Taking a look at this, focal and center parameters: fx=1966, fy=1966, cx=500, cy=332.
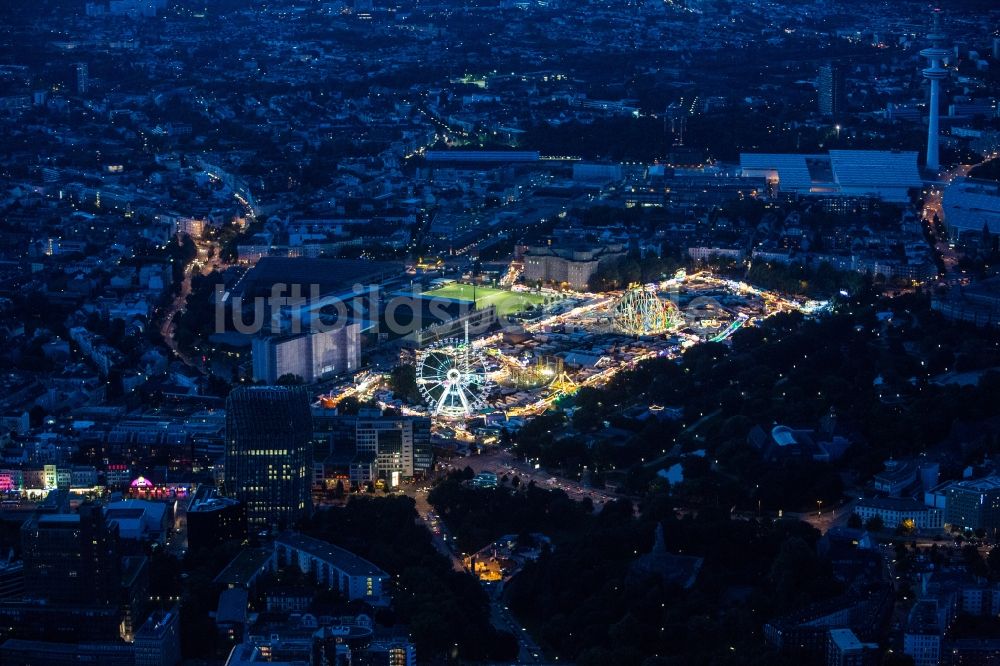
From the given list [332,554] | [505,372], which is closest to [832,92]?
[505,372]

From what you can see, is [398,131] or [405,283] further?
[398,131]

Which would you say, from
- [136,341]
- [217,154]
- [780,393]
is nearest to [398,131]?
[217,154]

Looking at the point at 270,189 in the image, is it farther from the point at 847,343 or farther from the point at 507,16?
the point at 507,16

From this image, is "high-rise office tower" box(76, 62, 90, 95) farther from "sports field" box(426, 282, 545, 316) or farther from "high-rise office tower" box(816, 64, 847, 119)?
"sports field" box(426, 282, 545, 316)

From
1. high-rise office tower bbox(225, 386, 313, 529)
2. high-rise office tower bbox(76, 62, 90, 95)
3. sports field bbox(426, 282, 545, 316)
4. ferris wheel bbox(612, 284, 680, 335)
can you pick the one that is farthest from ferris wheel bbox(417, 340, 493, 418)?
high-rise office tower bbox(76, 62, 90, 95)

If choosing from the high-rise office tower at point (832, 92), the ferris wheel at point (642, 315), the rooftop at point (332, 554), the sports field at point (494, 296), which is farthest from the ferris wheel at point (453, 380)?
the high-rise office tower at point (832, 92)

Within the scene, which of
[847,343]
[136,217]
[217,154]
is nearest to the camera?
[847,343]

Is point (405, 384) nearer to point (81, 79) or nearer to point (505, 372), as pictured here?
point (505, 372)
